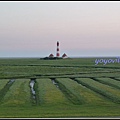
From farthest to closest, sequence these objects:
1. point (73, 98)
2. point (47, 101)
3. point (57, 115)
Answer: point (73, 98), point (47, 101), point (57, 115)

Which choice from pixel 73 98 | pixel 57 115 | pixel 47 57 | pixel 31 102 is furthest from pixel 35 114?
pixel 47 57

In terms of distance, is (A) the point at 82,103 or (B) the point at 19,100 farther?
(B) the point at 19,100

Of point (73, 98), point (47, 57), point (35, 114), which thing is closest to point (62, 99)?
point (73, 98)

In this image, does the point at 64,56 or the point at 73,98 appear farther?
the point at 64,56

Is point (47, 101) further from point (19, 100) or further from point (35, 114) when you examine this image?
point (35, 114)

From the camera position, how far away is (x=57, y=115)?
39.7 ft

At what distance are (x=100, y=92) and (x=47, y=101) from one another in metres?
5.90

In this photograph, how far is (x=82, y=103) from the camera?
663 inches

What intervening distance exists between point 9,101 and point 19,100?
704mm

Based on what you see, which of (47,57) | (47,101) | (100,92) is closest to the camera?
(47,101)

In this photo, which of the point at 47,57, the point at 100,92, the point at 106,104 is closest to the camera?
the point at 106,104

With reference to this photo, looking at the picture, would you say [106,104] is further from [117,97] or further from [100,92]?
[100,92]

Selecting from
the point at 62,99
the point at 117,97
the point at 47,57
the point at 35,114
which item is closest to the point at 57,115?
the point at 35,114

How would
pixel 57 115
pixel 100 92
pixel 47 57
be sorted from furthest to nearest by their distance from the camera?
pixel 47 57 → pixel 100 92 → pixel 57 115
